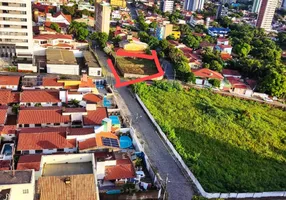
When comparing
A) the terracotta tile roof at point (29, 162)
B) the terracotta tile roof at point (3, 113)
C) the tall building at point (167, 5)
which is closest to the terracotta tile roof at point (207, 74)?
the terracotta tile roof at point (3, 113)

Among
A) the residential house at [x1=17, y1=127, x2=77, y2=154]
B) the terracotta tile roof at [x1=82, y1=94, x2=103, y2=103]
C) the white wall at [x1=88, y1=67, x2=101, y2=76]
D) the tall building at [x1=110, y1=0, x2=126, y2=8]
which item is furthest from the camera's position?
the tall building at [x1=110, y1=0, x2=126, y2=8]

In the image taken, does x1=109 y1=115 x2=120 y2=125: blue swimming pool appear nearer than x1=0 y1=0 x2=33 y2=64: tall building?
Yes

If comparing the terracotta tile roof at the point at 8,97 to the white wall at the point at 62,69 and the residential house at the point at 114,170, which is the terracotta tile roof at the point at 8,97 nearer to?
the white wall at the point at 62,69

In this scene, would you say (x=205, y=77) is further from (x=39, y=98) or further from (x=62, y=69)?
(x=39, y=98)

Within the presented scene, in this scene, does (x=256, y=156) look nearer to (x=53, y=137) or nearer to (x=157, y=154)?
(x=157, y=154)

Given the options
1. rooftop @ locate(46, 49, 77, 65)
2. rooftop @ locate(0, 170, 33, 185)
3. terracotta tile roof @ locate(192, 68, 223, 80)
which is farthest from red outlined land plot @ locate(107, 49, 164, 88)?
rooftop @ locate(0, 170, 33, 185)

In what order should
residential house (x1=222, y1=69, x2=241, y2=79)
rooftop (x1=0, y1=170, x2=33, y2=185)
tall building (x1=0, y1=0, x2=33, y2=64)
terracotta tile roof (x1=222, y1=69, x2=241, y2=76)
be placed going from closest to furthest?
1. rooftop (x1=0, y1=170, x2=33, y2=185)
2. tall building (x1=0, y1=0, x2=33, y2=64)
3. residential house (x1=222, y1=69, x2=241, y2=79)
4. terracotta tile roof (x1=222, y1=69, x2=241, y2=76)

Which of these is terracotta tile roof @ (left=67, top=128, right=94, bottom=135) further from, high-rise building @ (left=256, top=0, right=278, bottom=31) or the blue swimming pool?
high-rise building @ (left=256, top=0, right=278, bottom=31)
